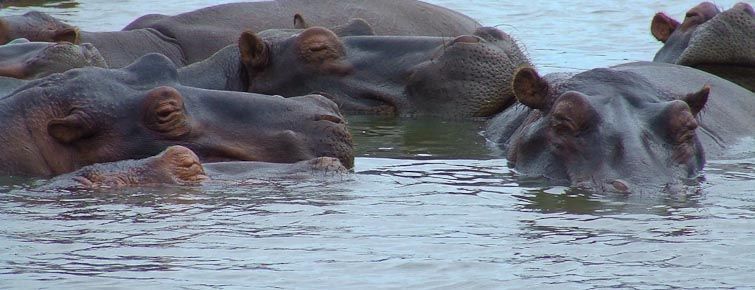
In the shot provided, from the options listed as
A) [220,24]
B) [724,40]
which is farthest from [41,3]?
[724,40]

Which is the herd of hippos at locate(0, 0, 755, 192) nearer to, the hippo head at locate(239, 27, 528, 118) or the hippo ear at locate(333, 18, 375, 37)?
the hippo head at locate(239, 27, 528, 118)

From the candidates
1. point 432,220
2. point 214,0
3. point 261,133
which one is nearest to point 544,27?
point 214,0

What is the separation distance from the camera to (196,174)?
719 cm

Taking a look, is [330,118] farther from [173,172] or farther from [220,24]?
[220,24]

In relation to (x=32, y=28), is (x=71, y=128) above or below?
above

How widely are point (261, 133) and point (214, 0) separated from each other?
15.1 metres

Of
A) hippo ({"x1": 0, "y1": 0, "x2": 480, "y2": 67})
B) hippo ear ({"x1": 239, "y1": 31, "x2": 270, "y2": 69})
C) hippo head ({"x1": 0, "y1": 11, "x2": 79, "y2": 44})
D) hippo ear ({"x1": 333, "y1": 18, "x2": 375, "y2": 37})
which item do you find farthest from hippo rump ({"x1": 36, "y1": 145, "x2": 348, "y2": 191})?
hippo ({"x1": 0, "y1": 0, "x2": 480, "y2": 67})

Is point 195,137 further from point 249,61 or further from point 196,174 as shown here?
point 249,61

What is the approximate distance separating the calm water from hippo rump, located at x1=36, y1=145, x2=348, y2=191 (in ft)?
0.29

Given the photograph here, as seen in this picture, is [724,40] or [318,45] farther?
[318,45]

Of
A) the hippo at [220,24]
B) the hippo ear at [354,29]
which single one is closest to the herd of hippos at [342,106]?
the hippo ear at [354,29]

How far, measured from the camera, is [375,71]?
34.1ft

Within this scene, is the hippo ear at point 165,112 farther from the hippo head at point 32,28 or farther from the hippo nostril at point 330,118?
the hippo head at point 32,28

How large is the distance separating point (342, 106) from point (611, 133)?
11.4 ft
